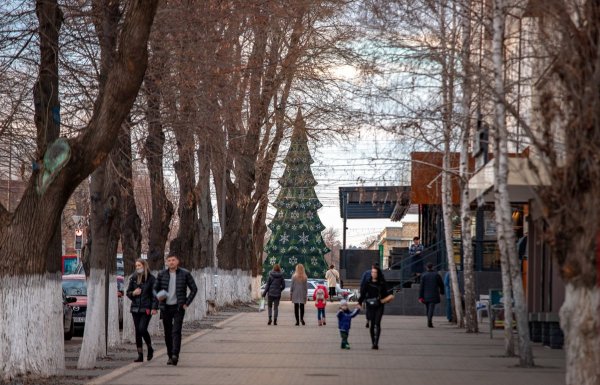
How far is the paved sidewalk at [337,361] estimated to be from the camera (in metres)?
18.6

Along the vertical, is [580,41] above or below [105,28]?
below

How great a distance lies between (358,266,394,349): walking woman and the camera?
25562mm

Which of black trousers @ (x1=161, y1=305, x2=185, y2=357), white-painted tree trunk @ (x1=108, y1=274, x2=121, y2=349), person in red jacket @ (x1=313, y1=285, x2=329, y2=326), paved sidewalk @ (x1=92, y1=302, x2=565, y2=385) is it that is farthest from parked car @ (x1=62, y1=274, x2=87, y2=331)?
black trousers @ (x1=161, y1=305, x2=185, y2=357)

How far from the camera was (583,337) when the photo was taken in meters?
12.0

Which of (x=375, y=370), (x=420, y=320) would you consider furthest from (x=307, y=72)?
(x=375, y=370)

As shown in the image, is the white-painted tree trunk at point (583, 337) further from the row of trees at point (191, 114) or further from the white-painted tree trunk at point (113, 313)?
the white-painted tree trunk at point (113, 313)

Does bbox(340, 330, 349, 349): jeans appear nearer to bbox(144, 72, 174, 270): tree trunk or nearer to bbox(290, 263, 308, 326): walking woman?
bbox(144, 72, 174, 270): tree trunk

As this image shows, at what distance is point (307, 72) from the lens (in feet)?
145

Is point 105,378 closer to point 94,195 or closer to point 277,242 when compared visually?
point 94,195

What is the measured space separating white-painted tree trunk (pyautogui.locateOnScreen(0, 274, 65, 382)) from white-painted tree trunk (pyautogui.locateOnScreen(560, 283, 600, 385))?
8.19 meters

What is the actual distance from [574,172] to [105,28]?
1041 cm

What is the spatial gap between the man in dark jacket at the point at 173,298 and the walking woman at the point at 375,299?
520 centimetres

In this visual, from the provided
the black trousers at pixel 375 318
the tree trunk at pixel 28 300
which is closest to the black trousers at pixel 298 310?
the black trousers at pixel 375 318

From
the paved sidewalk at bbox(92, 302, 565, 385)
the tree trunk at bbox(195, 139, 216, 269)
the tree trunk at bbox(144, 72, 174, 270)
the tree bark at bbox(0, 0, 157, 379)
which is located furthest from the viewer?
the tree trunk at bbox(195, 139, 216, 269)
